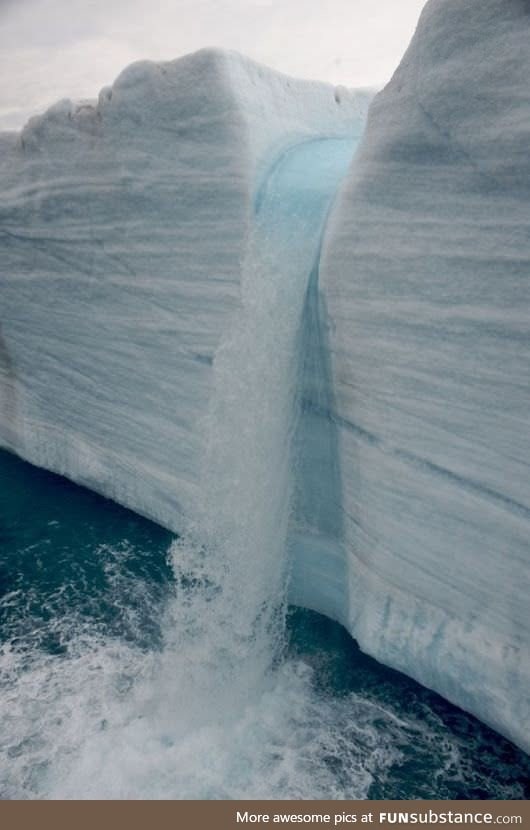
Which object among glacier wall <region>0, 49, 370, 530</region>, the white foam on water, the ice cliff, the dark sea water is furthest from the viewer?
glacier wall <region>0, 49, 370, 530</region>

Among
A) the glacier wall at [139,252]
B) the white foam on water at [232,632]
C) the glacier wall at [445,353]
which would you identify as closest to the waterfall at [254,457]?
the white foam on water at [232,632]

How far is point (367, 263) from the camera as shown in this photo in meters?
3.29

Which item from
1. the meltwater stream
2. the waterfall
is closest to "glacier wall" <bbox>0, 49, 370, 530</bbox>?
the waterfall

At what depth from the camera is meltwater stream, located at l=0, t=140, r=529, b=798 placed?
10.4 feet

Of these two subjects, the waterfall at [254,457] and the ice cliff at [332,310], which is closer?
the ice cliff at [332,310]

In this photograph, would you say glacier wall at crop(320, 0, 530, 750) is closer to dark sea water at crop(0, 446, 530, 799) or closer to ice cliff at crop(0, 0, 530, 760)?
ice cliff at crop(0, 0, 530, 760)

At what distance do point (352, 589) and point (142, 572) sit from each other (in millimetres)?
1760

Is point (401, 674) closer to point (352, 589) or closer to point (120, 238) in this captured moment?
point (352, 589)

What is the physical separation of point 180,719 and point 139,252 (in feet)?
10.7

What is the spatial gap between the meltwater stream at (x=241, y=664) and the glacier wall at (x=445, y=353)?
0.34 meters

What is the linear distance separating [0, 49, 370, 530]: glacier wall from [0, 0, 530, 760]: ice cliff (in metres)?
0.02

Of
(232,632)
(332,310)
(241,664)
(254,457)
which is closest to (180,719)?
(241,664)

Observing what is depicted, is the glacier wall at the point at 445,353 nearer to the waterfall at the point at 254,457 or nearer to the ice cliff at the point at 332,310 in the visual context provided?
the ice cliff at the point at 332,310

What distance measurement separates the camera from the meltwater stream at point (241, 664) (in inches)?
125
